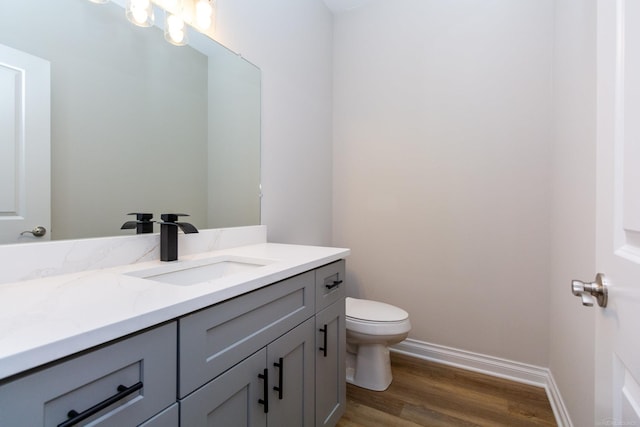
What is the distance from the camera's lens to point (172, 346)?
0.63m

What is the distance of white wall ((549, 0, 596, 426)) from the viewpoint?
1.11 m

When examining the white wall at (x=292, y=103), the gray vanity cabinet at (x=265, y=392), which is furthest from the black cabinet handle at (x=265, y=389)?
the white wall at (x=292, y=103)

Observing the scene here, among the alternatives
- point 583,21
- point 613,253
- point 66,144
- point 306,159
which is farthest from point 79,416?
point 583,21

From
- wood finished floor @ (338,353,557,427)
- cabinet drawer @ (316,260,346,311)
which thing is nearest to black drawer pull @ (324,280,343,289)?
cabinet drawer @ (316,260,346,311)

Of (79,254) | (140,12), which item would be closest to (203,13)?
(140,12)

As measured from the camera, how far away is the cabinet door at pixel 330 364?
121 cm

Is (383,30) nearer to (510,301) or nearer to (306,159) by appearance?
(306,159)

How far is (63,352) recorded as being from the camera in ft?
1.50

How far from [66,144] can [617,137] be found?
1.43 m

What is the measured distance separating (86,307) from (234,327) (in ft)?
1.12

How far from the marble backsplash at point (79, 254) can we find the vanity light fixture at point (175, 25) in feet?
2.77

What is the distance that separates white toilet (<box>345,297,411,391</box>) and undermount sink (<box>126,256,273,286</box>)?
0.76 metres

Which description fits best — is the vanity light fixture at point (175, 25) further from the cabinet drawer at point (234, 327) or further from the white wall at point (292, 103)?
the cabinet drawer at point (234, 327)

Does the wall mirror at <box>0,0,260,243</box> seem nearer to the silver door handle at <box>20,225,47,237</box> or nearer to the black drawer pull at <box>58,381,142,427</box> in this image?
the silver door handle at <box>20,225,47,237</box>
